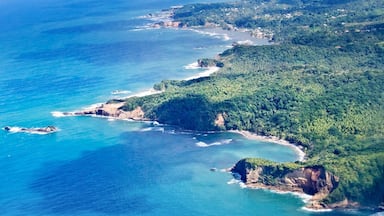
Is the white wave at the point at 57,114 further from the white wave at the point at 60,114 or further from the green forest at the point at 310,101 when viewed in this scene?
the green forest at the point at 310,101

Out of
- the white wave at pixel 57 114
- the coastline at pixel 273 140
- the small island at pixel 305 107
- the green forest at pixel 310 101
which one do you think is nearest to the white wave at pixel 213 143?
the coastline at pixel 273 140

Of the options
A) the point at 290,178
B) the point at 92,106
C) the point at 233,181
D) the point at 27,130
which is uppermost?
the point at 92,106

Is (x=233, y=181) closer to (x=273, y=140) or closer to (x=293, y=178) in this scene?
(x=293, y=178)

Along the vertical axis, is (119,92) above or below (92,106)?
above

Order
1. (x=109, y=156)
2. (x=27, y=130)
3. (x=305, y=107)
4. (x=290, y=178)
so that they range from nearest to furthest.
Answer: (x=290, y=178) → (x=109, y=156) → (x=305, y=107) → (x=27, y=130)

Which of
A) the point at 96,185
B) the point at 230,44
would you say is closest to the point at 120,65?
the point at 230,44

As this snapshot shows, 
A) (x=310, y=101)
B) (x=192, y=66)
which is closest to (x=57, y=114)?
(x=192, y=66)
